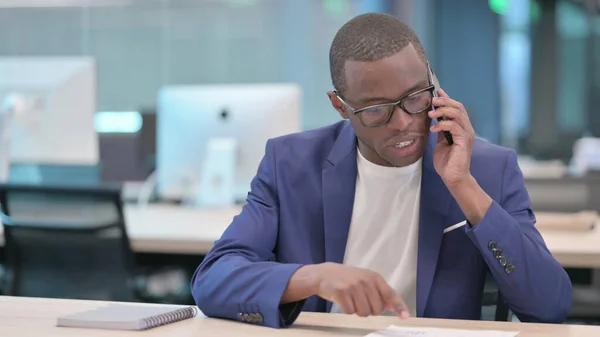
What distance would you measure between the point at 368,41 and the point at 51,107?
235cm

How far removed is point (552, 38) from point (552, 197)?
21.1 ft

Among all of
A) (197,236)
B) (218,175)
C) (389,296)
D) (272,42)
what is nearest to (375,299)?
(389,296)

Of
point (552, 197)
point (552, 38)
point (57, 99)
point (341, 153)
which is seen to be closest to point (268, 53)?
point (552, 38)

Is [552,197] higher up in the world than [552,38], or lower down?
lower down

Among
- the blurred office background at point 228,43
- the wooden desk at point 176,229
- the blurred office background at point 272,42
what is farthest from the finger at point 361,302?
the blurred office background at point 272,42

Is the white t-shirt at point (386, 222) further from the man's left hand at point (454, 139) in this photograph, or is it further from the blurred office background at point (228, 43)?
the blurred office background at point (228, 43)

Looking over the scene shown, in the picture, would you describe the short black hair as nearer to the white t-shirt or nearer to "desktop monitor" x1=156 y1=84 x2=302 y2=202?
the white t-shirt

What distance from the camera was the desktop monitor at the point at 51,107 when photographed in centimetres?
367

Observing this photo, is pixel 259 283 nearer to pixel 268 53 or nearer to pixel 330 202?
pixel 330 202

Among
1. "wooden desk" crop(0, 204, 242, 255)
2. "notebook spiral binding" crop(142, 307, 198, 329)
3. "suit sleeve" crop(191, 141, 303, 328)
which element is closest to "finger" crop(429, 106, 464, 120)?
"suit sleeve" crop(191, 141, 303, 328)

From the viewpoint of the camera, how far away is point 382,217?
1.82 m

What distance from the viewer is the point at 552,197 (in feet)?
10.9

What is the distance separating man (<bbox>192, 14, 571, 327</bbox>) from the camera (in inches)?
62.0

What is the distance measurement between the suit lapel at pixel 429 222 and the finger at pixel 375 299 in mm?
328
